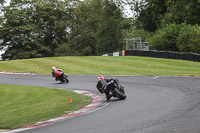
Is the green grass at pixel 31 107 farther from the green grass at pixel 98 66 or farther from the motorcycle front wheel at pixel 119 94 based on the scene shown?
the green grass at pixel 98 66

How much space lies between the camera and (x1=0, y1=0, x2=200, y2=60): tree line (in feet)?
198

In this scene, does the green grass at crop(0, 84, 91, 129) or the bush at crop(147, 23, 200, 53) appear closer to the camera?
the green grass at crop(0, 84, 91, 129)

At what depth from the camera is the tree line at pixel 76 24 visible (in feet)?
198

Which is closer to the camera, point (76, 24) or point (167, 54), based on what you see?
point (167, 54)

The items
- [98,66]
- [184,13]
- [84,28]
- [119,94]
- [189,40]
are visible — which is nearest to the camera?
[119,94]

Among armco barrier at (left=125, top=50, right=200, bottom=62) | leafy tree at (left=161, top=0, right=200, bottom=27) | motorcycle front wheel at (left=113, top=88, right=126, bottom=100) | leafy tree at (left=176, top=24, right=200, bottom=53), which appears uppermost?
leafy tree at (left=161, top=0, right=200, bottom=27)

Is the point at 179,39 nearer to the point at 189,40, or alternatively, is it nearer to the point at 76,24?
the point at 189,40

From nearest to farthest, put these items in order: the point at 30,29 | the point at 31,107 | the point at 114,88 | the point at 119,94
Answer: the point at 31,107, the point at 119,94, the point at 114,88, the point at 30,29

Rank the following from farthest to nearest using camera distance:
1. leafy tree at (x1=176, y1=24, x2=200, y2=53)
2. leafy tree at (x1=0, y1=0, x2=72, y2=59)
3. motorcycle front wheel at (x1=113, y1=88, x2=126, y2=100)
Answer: leafy tree at (x1=0, y1=0, x2=72, y2=59), leafy tree at (x1=176, y1=24, x2=200, y2=53), motorcycle front wheel at (x1=113, y1=88, x2=126, y2=100)

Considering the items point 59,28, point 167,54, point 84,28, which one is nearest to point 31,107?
point 167,54

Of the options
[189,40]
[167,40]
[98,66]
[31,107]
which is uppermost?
[167,40]

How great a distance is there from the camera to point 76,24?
250 ft

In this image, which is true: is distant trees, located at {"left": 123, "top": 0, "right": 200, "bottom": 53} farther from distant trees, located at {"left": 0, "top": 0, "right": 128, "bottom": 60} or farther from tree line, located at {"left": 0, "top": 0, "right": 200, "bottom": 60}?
distant trees, located at {"left": 0, "top": 0, "right": 128, "bottom": 60}

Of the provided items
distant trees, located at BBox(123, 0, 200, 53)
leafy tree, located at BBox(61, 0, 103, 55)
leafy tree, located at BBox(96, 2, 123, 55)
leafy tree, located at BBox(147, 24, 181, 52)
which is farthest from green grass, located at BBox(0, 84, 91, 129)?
leafy tree, located at BBox(61, 0, 103, 55)
